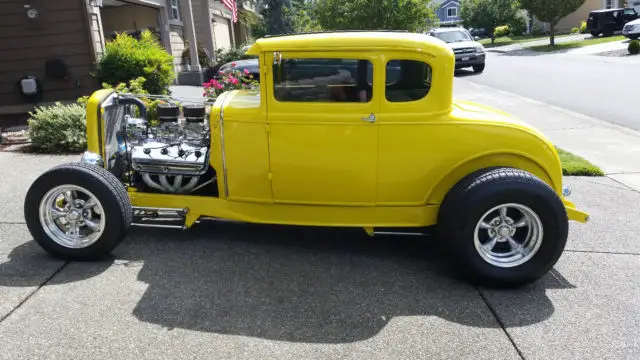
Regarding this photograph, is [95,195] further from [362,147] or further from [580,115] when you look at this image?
[580,115]

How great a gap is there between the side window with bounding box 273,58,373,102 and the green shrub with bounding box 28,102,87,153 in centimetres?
534

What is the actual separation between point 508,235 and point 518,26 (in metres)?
55.3

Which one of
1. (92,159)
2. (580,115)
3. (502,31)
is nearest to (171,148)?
(92,159)

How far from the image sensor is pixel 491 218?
3.95 metres

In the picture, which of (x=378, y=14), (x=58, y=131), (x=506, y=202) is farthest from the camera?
(x=378, y=14)

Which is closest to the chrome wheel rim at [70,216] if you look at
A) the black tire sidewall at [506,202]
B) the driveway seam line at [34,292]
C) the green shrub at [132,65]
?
the driveway seam line at [34,292]

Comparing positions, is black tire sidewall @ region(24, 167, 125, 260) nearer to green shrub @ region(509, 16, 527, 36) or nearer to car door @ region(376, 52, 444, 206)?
car door @ region(376, 52, 444, 206)

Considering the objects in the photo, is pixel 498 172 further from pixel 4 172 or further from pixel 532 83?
pixel 532 83

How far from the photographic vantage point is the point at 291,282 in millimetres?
3949

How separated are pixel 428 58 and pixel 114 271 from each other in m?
3.00

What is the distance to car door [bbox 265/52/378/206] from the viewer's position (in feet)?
13.1

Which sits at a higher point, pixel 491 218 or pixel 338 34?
pixel 338 34

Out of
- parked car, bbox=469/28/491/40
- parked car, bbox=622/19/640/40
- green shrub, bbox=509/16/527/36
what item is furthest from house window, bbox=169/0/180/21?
parked car, bbox=469/28/491/40

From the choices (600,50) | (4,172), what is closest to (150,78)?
(4,172)
